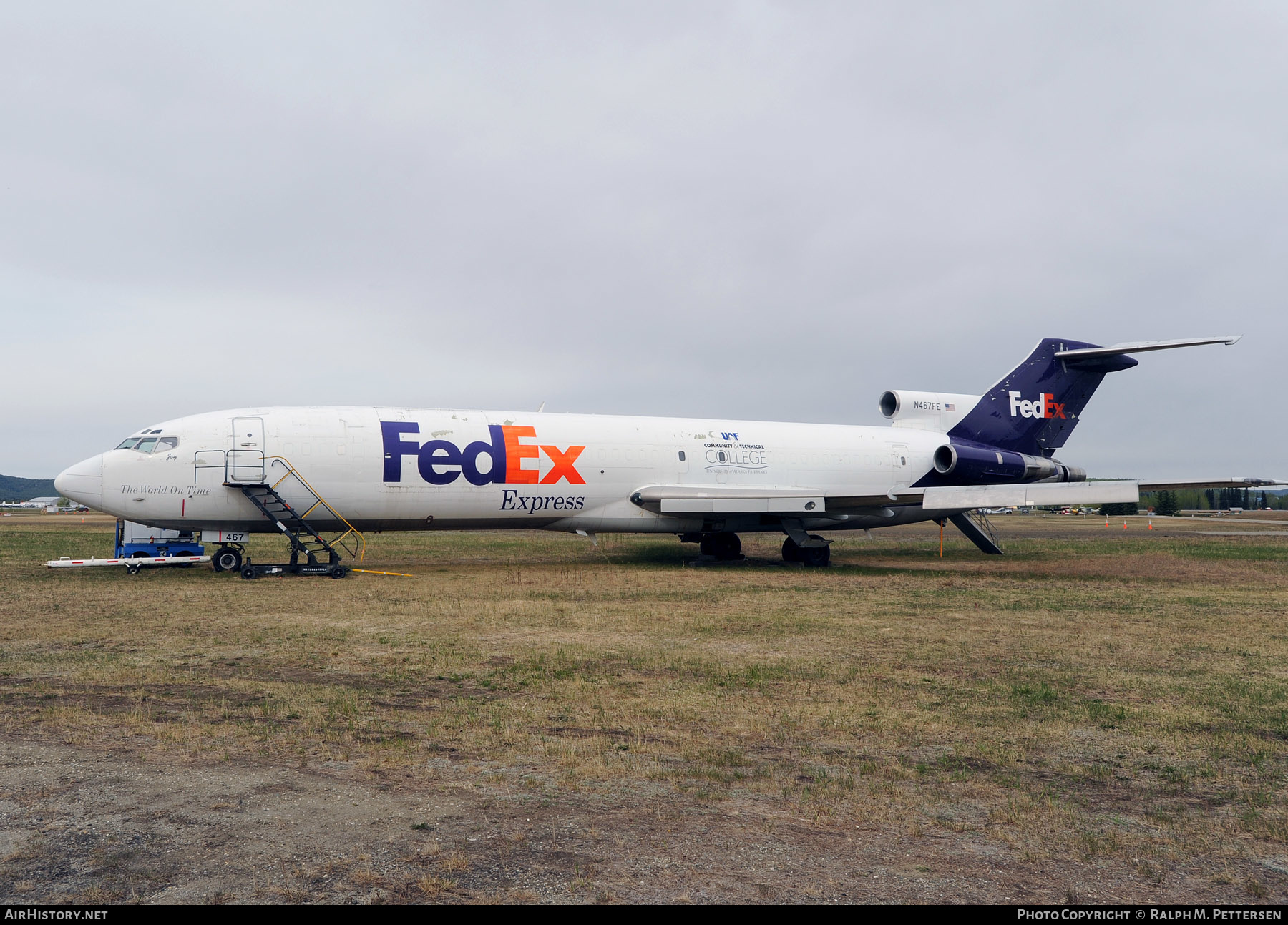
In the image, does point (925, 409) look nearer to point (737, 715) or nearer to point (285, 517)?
point (285, 517)

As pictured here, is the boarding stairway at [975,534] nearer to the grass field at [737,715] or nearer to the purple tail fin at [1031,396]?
the purple tail fin at [1031,396]

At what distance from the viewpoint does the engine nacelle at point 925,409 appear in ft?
87.7

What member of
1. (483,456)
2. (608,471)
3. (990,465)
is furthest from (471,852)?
(990,465)

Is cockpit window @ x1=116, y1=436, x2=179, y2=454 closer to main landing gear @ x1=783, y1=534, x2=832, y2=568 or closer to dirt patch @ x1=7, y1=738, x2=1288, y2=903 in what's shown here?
dirt patch @ x1=7, y1=738, x2=1288, y2=903

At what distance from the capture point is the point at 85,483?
17438mm

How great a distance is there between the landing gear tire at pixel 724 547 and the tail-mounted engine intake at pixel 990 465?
6.62m

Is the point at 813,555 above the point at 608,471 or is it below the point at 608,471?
below

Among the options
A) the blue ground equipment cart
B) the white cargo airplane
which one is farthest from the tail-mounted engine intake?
the blue ground equipment cart

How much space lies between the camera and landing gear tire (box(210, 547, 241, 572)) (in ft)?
61.4

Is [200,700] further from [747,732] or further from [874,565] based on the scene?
[874,565]

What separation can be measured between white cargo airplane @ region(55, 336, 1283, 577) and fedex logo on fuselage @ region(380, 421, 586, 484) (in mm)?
35

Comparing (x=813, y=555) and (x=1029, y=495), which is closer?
(x=1029, y=495)

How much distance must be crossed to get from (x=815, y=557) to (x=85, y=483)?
16.5 m
